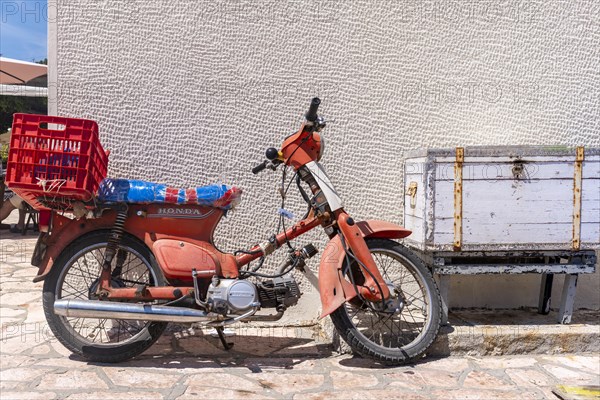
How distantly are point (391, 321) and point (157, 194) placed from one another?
1906mm

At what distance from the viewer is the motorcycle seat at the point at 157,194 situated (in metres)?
3.45

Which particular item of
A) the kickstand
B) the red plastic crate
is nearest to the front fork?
the kickstand

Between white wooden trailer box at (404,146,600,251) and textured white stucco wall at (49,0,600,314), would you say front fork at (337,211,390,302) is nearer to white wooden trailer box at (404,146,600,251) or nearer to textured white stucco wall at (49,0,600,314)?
white wooden trailer box at (404,146,600,251)

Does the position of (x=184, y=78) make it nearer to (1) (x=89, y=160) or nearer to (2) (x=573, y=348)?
(1) (x=89, y=160)

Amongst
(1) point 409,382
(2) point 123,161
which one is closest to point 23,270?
(2) point 123,161

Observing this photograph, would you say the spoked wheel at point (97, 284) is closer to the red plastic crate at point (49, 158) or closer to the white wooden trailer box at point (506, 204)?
the red plastic crate at point (49, 158)

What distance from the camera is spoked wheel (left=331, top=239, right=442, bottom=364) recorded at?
353 cm

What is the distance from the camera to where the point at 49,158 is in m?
3.24

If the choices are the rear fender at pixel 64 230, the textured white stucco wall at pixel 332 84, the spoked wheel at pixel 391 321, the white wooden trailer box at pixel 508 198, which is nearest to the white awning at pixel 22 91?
the textured white stucco wall at pixel 332 84

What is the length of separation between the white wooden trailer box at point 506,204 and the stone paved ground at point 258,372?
65 cm

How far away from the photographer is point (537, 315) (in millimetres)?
4398

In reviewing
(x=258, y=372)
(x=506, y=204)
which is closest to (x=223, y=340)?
(x=258, y=372)

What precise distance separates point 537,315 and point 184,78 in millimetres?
3532

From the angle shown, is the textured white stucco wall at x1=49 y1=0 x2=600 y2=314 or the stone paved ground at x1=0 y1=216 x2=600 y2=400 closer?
the stone paved ground at x1=0 y1=216 x2=600 y2=400
